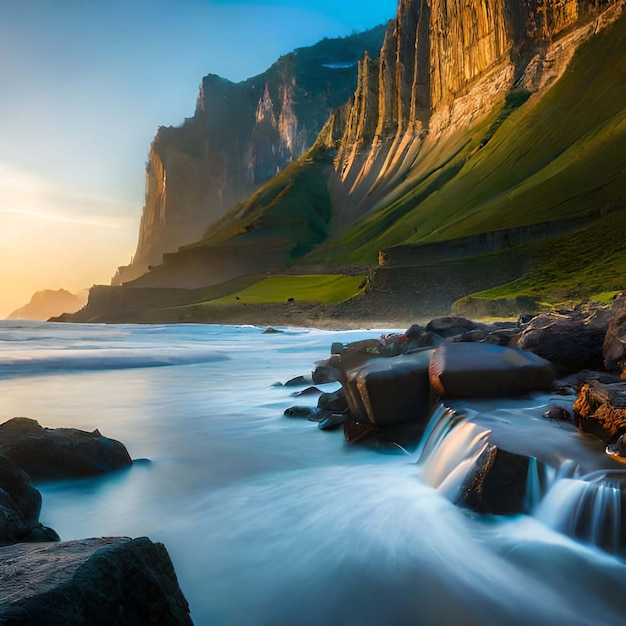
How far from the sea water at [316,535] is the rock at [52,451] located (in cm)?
18

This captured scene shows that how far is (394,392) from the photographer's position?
782 cm

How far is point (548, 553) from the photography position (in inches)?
181

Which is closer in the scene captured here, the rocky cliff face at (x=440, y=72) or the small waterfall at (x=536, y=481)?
the small waterfall at (x=536, y=481)

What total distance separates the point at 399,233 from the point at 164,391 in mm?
66553

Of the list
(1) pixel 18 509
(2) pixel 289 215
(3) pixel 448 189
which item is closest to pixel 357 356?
(1) pixel 18 509

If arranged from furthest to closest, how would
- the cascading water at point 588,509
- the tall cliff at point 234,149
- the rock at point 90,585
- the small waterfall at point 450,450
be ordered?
1. the tall cliff at point 234,149
2. the small waterfall at point 450,450
3. the cascading water at point 588,509
4. the rock at point 90,585

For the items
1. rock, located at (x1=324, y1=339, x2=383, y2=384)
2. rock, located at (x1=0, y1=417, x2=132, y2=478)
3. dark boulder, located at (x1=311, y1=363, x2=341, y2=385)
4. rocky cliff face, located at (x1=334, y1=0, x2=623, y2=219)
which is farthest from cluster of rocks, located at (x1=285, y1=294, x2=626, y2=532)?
rocky cliff face, located at (x1=334, y1=0, x2=623, y2=219)

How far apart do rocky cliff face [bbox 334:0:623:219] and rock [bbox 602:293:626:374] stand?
81.0 m

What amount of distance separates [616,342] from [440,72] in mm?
100928

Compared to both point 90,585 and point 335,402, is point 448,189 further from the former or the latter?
point 90,585

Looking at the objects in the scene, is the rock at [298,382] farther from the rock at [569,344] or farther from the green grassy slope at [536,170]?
the green grassy slope at [536,170]

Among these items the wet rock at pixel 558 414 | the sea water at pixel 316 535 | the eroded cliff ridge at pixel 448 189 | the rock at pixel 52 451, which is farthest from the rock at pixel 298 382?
the eroded cliff ridge at pixel 448 189

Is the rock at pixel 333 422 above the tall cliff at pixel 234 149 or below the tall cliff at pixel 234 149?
below

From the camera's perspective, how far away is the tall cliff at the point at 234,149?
17712 centimetres
